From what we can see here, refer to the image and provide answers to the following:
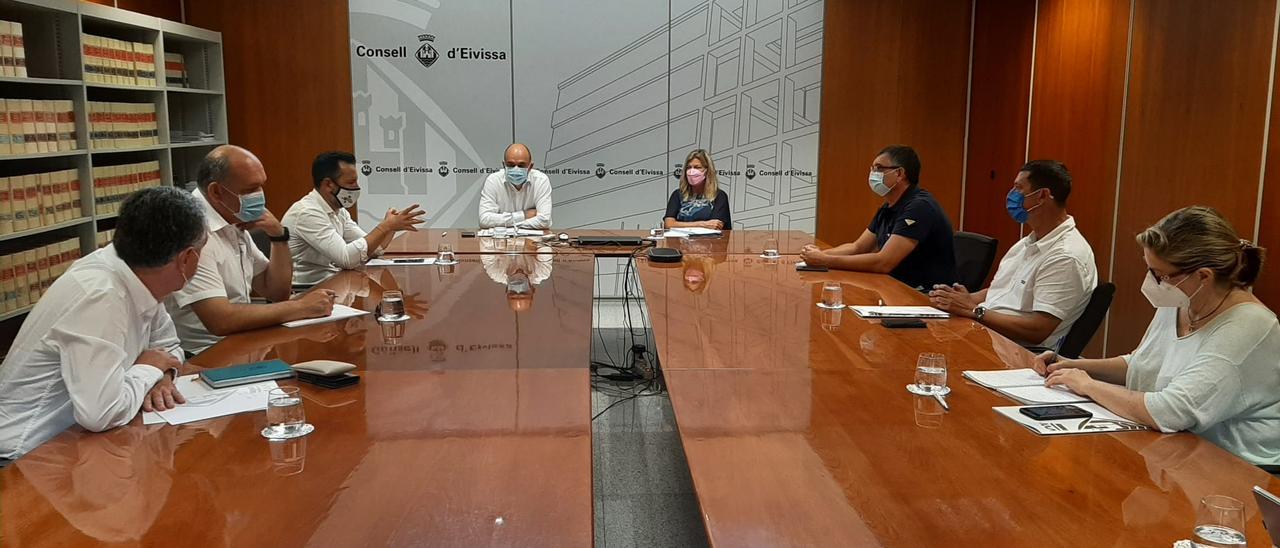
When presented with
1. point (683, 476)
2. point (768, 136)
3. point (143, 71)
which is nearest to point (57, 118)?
point (143, 71)

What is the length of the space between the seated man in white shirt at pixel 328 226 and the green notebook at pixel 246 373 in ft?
6.28

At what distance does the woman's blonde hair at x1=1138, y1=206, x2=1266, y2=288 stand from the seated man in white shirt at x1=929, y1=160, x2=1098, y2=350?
3.70 ft

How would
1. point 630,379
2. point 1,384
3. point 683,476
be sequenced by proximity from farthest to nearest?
point 630,379
point 683,476
point 1,384

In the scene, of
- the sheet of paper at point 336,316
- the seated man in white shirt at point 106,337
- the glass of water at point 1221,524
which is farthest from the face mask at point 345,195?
the glass of water at point 1221,524

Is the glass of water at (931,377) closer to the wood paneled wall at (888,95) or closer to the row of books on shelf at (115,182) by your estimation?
the row of books on shelf at (115,182)

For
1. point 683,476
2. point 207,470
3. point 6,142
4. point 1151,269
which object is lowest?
point 683,476

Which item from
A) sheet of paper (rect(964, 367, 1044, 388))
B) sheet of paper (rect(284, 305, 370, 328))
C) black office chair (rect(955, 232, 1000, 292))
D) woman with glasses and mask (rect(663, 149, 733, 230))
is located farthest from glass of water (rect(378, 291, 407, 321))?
woman with glasses and mask (rect(663, 149, 733, 230))

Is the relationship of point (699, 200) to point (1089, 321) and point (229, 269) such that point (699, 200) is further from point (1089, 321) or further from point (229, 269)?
point (229, 269)

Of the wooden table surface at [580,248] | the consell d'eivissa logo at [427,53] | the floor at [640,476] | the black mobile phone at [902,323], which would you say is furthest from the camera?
the consell d'eivissa logo at [427,53]

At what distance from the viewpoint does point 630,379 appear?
4.97 m

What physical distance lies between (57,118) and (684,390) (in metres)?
4.10

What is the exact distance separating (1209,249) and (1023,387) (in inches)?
20.5

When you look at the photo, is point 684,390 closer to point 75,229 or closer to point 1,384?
point 1,384

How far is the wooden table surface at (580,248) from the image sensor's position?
478cm
